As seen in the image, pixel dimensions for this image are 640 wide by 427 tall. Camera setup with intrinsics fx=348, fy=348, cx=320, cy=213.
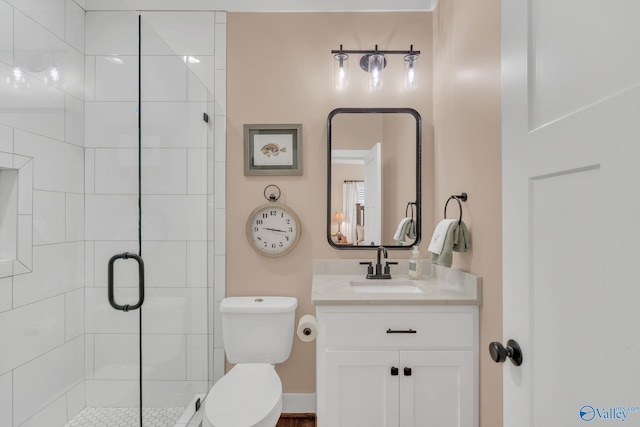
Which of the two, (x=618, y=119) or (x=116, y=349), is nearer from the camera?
(x=618, y=119)

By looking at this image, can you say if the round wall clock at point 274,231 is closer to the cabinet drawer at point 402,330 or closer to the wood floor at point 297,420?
the cabinet drawer at point 402,330

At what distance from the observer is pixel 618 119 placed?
0.52 metres

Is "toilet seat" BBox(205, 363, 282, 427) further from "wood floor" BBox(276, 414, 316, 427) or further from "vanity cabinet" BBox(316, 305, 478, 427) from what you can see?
"wood floor" BBox(276, 414, 316, 427)

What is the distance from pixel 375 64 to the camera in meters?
2.04

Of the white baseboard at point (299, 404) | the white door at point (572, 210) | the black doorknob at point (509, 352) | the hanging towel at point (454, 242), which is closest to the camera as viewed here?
the white door at point (572, 210)

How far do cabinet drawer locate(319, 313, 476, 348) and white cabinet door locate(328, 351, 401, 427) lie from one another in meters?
0.05

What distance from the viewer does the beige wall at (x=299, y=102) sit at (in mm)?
2135

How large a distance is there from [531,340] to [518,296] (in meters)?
0.10

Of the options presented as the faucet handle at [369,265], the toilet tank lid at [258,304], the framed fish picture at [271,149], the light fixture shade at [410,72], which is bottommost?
the toilet tank lid at [258,304]

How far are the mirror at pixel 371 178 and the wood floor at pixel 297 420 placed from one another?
1.02 meters

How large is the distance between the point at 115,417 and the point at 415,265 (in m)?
1.66

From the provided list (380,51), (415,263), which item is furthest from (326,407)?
(380,51)

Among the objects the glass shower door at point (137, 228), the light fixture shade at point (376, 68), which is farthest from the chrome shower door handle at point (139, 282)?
the light fixture shade at point (376, 68)

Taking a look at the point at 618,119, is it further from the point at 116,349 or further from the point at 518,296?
the point at 116,349
